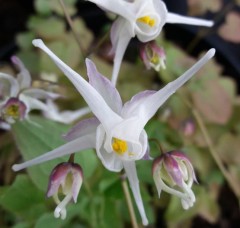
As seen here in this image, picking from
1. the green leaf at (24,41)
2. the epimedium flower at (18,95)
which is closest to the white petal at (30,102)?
the epimedium flower at (18,95)

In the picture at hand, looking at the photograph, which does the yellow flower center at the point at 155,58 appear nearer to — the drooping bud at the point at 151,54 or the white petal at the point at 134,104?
the drooping bud at the point at 151,54

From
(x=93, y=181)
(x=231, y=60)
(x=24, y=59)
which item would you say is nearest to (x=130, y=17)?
(x=93, y=181)

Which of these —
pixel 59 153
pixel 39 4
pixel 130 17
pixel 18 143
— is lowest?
pixel 39 4

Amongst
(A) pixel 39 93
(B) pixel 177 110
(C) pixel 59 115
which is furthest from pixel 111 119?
(B) pixel 177 110

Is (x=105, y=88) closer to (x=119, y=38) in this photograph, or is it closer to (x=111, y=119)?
(x=111, y=119)

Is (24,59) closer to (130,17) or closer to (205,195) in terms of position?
(205,195)

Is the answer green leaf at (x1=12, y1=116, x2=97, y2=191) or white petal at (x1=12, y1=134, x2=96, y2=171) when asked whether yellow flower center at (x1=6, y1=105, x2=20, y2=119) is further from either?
white petal at (x1=12, y1=134, x2=96, y2=171)
